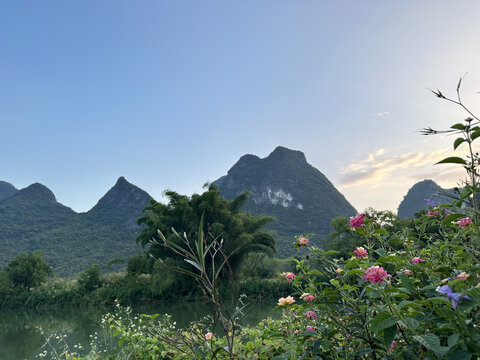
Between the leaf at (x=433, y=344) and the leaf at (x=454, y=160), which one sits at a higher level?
the leaf at (x=454, y=160)

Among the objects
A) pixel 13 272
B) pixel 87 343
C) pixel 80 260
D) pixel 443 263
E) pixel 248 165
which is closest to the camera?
pixel 443 263

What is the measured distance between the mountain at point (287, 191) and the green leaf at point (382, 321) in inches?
1482

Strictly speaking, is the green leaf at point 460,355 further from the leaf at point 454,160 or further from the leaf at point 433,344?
the leaf at point 454,160

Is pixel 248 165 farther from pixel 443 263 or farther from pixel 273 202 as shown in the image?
pixel 443 263

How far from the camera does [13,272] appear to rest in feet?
54.9

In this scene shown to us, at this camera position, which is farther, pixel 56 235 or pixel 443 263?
pixel 56 235

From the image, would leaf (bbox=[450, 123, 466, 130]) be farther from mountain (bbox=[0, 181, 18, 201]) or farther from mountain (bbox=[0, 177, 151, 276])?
mountain (bbox=[0, 181, 18, 201])

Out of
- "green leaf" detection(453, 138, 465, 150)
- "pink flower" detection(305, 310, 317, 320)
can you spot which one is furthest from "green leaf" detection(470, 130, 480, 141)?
"pink flower" detection(305, 310, 317, 320)

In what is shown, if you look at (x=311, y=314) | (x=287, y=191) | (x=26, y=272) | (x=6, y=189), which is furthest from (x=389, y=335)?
(x=6, y=189)

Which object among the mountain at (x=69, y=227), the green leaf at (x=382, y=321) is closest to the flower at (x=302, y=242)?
the green leaf at (x=382, y=321)

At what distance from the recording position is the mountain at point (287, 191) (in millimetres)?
45469

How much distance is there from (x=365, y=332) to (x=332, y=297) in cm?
15

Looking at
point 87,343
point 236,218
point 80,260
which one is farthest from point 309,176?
Result: point 87,343

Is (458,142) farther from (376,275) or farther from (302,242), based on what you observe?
(302,242)
